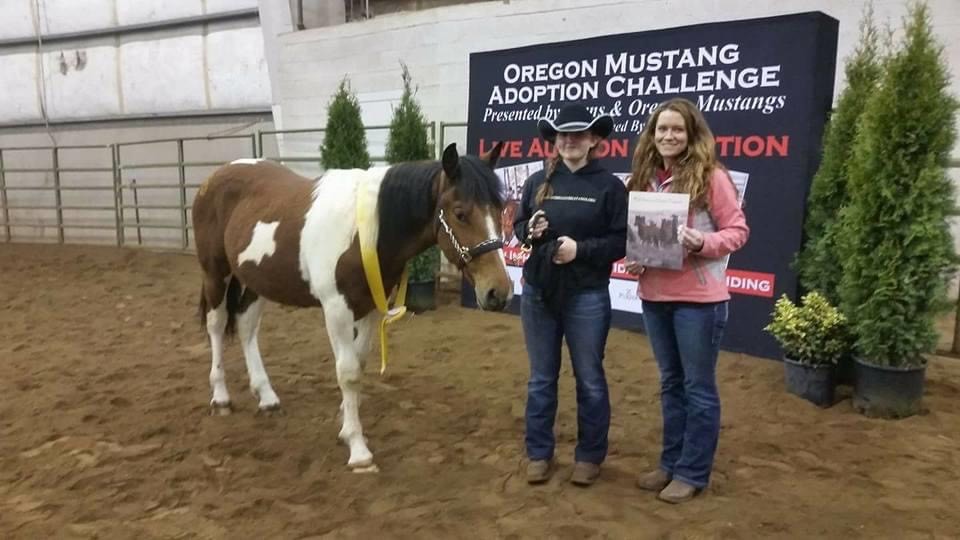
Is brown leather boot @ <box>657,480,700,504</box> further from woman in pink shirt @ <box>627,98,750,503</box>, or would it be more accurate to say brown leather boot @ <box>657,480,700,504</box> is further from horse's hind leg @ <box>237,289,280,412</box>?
horse's hind leg @ <box>237,289,280,412</box>

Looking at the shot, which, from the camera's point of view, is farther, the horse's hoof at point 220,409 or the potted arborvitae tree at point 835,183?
the potted arborvitae tree at point 835,183

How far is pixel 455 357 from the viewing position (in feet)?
15.6

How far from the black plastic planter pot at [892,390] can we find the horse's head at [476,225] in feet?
7.43

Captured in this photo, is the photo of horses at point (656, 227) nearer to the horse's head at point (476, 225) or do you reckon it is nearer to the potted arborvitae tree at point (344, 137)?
the horse's head at point (476, 225)

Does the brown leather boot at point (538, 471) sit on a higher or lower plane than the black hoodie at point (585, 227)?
lower

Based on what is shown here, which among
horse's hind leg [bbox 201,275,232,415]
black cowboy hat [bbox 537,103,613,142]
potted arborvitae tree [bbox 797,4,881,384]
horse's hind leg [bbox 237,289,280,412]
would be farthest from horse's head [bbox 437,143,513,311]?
potted arborvitae tree [bbox 797,4,881,384]

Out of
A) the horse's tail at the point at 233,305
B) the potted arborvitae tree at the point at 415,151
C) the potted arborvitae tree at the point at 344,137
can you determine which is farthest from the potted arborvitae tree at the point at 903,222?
the potted arborvitae tree at the point at 344,137

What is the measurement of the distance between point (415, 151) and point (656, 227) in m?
4.36

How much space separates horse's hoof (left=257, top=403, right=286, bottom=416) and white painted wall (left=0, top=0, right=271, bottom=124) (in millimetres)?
6702

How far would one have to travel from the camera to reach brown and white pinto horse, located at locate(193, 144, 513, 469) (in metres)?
2.56

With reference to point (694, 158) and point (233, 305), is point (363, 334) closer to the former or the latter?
point (233, 305)

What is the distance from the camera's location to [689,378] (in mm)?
2463

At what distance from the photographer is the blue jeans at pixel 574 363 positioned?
8.46ft

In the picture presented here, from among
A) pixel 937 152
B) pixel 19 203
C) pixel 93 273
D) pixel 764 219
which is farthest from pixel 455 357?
pixel 19 203
